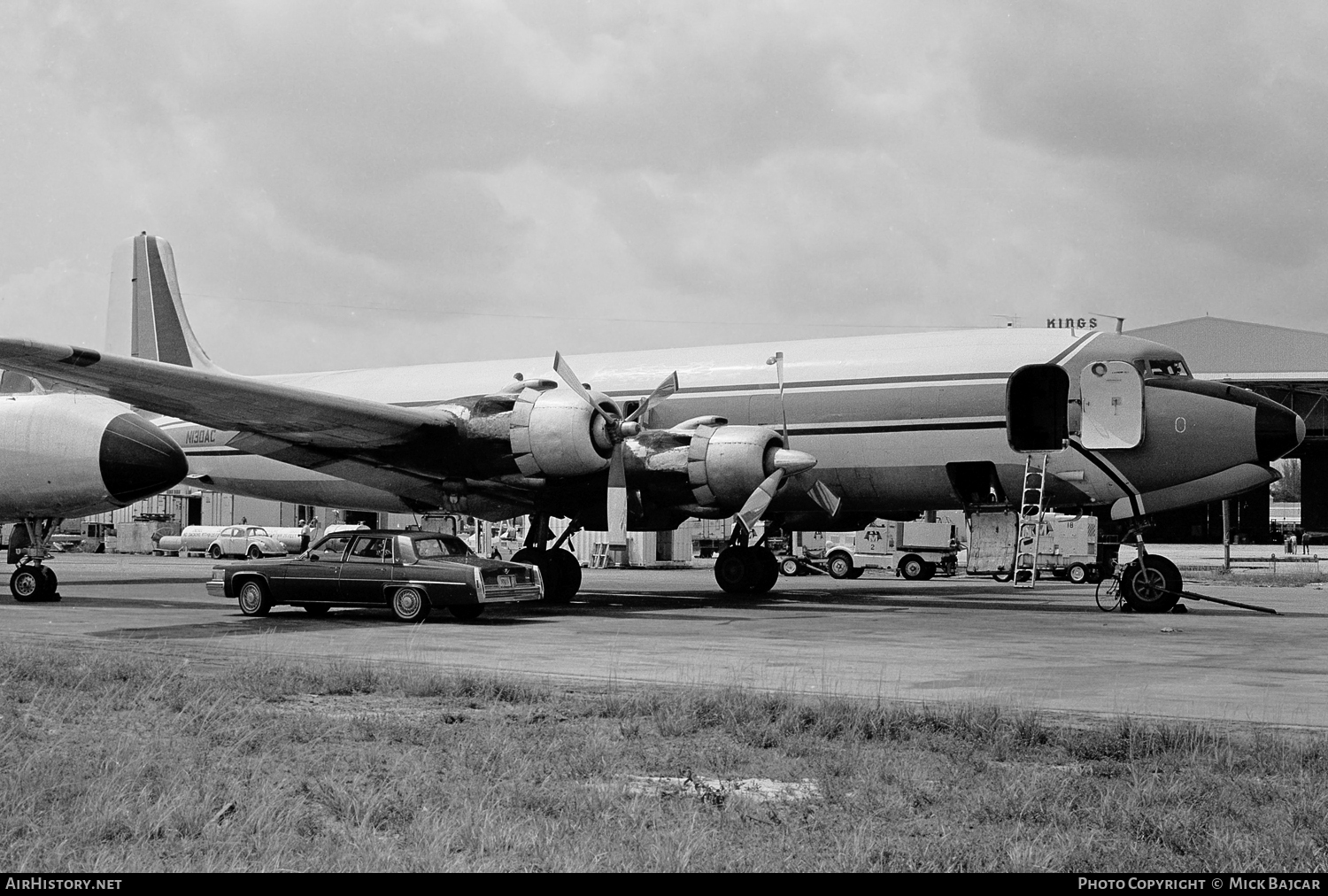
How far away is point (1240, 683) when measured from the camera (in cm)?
1127

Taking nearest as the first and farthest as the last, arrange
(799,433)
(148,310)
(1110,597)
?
1. (799,433)
2. (1110,597)
3. (148,310)

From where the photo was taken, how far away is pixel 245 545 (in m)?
54.8

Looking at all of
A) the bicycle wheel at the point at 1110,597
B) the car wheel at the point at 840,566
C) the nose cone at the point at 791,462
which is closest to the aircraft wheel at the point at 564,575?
the nose cone at the point at 791,462

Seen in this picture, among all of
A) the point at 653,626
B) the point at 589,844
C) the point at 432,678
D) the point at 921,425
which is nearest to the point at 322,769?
the point at 589,844

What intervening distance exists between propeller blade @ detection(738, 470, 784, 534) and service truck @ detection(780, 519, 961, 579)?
19764 mm

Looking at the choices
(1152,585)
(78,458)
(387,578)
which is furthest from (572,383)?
(1152,585)

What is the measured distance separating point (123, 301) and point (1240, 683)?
28.1 m

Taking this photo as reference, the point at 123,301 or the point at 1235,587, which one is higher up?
the point at 123,301

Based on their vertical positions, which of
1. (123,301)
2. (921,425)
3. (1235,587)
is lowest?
(1235,587)

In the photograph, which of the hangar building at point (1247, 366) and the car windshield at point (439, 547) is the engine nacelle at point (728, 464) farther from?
the hangar building at point (1247, 366)

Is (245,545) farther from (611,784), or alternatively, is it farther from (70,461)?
(611,784)

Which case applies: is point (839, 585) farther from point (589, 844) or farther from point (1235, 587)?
point (589, 844)

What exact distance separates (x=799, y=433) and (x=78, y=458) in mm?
13135

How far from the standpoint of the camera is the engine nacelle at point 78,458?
70.7 feet
